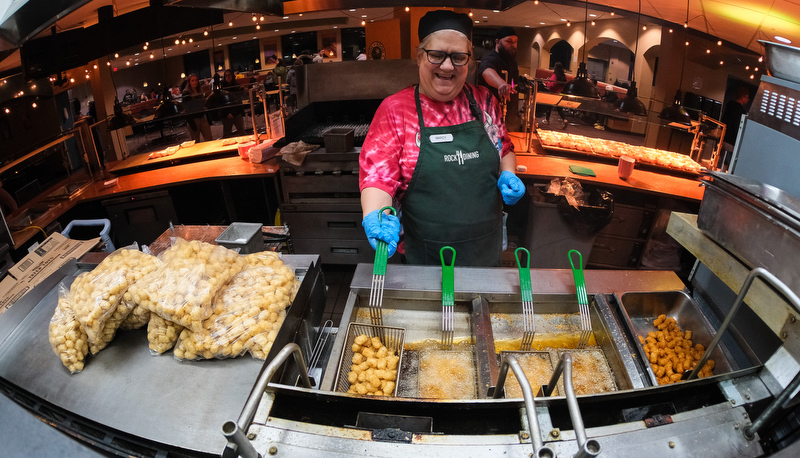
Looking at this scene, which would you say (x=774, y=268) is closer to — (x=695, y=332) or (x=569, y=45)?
(x=695, y=332)

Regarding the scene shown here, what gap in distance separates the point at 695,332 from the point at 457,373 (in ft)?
3.33

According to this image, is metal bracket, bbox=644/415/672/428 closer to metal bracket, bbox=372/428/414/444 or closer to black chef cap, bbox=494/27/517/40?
metal bracket, bbox=372/428/414/444

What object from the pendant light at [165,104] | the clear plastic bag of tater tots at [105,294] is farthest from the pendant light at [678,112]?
the pendant light at [165,104]

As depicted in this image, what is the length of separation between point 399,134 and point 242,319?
4.04 feet

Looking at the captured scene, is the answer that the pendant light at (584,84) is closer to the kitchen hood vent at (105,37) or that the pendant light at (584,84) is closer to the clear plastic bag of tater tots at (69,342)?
the kitchen hood vent at (105,37)

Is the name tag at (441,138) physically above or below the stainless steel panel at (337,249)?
above

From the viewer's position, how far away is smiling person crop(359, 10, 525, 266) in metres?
2.12

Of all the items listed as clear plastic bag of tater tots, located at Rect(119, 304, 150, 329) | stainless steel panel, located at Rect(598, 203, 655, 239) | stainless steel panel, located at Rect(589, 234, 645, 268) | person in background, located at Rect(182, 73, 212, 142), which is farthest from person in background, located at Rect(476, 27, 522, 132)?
clear plastic bag of tater tots, located at Rect(119, 304, 150, 329)

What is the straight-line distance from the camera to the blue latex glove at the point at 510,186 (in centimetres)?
225

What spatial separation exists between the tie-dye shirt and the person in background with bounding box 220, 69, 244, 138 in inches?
131

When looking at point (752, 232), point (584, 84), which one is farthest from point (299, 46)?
point (752, 232)

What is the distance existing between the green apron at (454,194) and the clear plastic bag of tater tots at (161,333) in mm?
1312

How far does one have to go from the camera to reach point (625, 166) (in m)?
3.93

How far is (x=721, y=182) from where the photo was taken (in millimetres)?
1496
